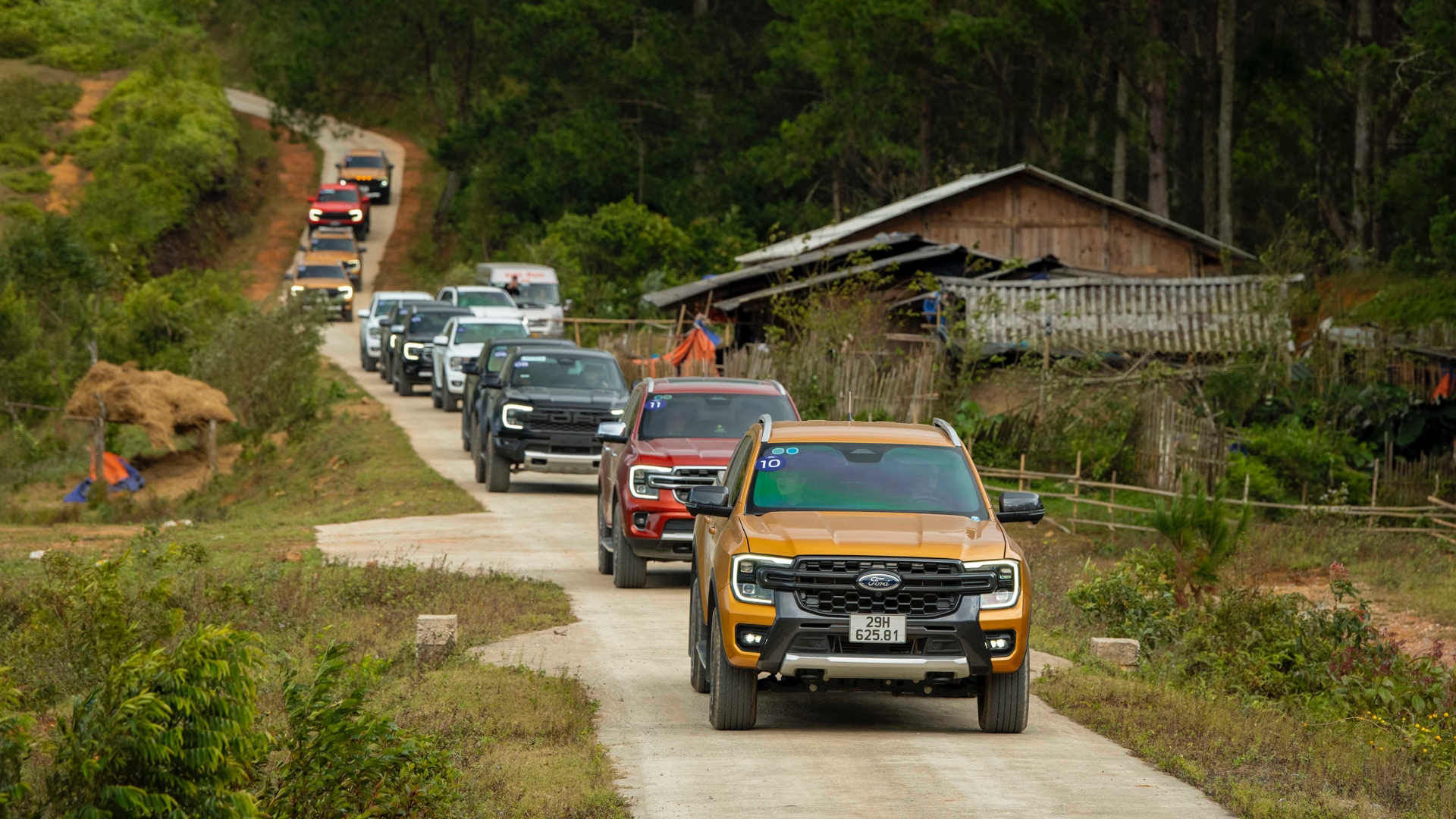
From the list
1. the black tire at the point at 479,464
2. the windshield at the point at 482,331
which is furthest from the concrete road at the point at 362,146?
the black tire at the point at 479,464

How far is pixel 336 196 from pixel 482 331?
1491 inches

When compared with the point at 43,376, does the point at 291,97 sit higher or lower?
higher

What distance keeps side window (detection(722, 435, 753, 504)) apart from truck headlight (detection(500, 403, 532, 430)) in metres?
11.9

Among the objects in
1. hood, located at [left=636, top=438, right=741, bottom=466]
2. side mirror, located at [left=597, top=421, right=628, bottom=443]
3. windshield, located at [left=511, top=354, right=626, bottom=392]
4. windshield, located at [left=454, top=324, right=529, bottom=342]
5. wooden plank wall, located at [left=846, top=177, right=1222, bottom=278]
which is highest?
wooden plank wall, located at [left=846, top=177, right=1222, bottom=278]

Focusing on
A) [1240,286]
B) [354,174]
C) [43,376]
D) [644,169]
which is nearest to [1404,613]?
[1240,286]

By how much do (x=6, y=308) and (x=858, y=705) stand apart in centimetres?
3099

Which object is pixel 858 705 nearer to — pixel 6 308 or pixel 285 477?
pixel 285 477

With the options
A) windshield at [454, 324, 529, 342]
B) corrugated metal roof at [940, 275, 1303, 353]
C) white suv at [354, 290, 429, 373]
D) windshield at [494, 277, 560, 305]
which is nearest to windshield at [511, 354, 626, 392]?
corrugated metal roof at [940, 275, 1303, 353]

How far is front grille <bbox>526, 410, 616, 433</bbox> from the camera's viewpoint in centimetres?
2308

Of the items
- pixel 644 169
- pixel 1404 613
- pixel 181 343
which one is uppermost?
pixel 644 169

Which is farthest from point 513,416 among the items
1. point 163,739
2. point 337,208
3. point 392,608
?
point 337,208

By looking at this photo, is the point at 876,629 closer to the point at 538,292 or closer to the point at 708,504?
the point at 708,504

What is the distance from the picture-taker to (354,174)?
7694 centimetres

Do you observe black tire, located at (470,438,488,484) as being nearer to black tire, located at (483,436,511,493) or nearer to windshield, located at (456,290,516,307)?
black tire, located at (483,436,511,493)
